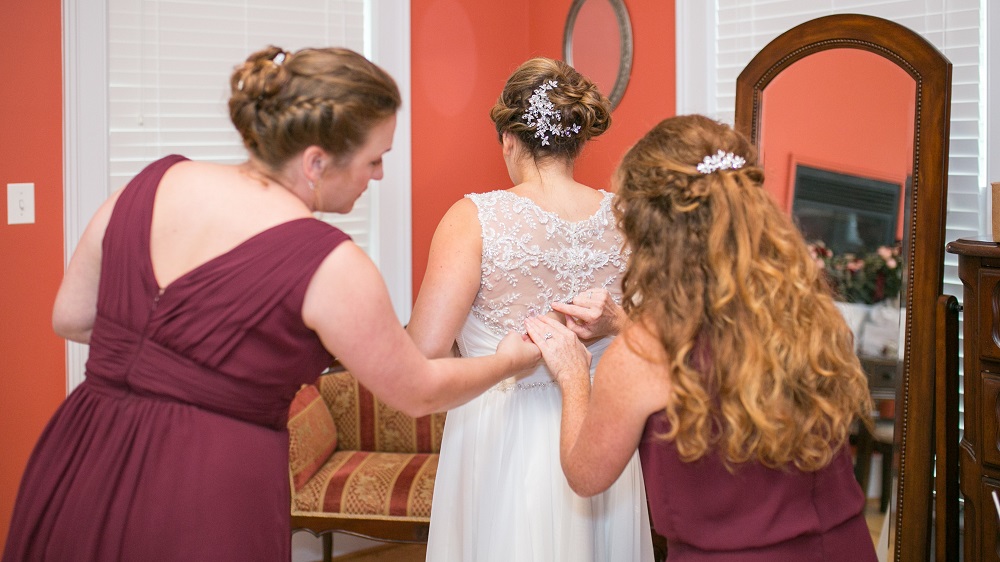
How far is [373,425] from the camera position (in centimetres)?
324

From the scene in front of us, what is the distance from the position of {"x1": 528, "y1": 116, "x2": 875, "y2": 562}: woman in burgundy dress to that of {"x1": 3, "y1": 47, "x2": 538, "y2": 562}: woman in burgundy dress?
0.40 m

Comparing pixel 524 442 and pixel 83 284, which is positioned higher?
pixel 83 284

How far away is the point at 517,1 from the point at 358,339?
2849mm

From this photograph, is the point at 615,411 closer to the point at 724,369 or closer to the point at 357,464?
the point at 724,369

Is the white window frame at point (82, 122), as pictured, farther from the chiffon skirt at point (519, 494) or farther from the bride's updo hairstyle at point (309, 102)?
the bride's updo hairstyle at point (309, 102)

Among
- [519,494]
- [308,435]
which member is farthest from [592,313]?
[308,435]

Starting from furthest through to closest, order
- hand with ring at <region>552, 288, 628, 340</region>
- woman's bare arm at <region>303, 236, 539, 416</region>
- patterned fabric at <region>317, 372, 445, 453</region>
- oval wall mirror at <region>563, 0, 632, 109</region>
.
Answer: oval wall mirror at <region>563, 0, 632, 109</region>
patterned fabric at <region>317, 372, 445, 453</region>
hand with ring at <region>552, 288, 628, 340</region>
woman's bare arm at <region>303, 236, 539, 416</region>

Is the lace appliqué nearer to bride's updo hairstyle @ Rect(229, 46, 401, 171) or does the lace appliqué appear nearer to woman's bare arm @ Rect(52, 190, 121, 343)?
bride's updo hairstyle @ Rect(229, 46, 401, 171)

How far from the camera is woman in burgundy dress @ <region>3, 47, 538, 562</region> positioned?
1340 millimetres

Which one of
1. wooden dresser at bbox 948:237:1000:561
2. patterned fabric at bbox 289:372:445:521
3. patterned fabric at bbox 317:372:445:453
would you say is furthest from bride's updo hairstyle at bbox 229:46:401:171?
patterned fabric at bbox 317:372:445:453

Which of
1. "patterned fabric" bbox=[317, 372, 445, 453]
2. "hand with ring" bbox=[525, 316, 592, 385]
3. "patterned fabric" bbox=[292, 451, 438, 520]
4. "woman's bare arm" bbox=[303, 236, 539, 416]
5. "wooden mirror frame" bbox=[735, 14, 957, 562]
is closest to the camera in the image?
"woman's bare arm" bbox=[303, 236, 539, 416]

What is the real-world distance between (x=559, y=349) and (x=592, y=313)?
0.13 m

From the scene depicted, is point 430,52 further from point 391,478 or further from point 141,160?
point 391,478

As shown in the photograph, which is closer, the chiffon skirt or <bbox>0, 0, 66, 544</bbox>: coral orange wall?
the chiffon skirt
